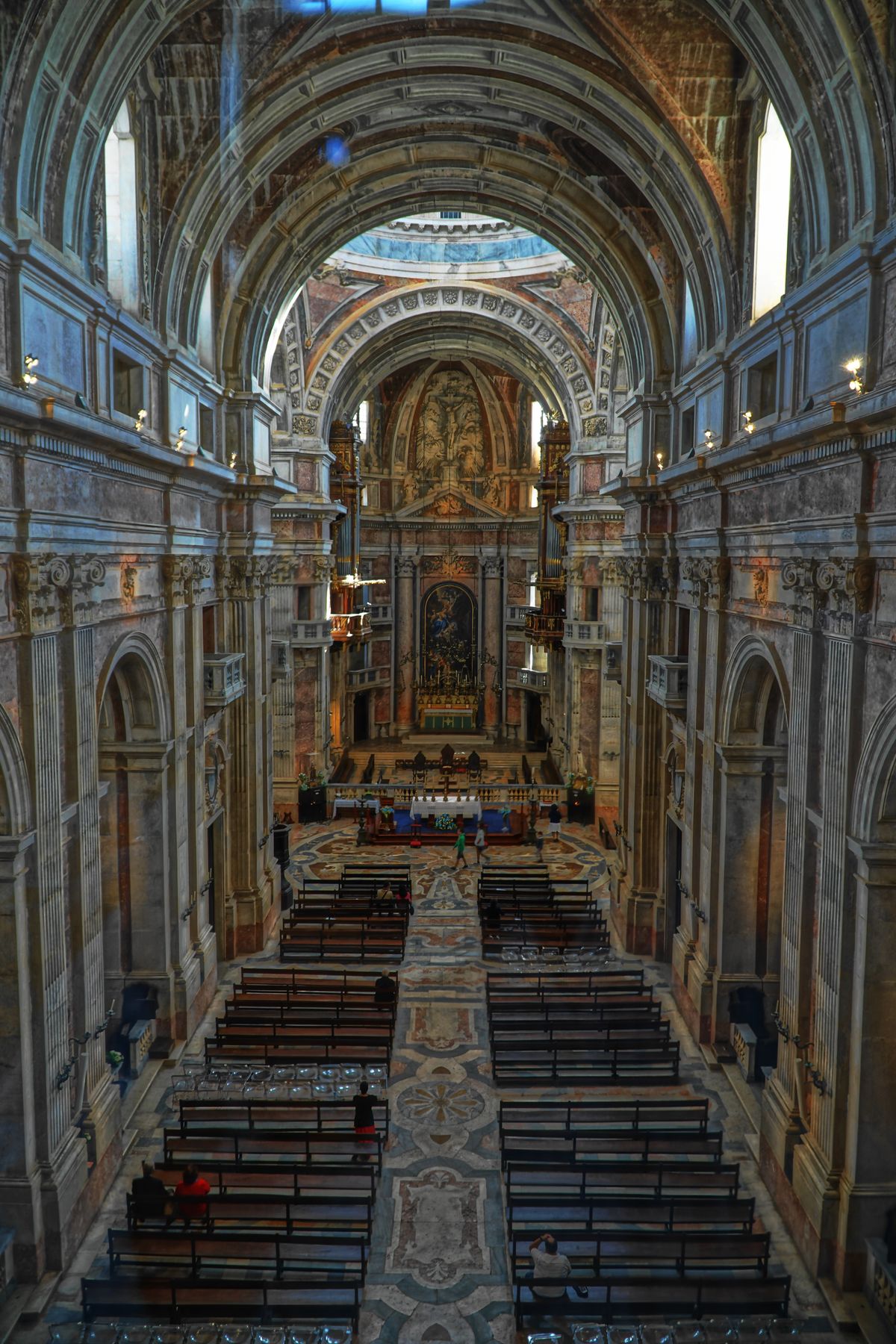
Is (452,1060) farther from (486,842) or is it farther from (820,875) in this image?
(486,842)

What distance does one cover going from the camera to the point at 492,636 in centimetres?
4297

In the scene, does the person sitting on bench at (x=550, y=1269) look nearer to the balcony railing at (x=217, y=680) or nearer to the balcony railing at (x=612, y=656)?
the balcony railing at (x=217, y=680)

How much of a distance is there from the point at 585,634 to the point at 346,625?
338 inches

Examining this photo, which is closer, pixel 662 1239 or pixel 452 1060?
pixel 662 1239

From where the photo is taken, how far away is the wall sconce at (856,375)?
912cm

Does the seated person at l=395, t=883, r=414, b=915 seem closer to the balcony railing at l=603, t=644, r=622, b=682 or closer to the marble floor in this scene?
the marble floor

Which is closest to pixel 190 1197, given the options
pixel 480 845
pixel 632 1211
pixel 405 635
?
pixel 632 1211

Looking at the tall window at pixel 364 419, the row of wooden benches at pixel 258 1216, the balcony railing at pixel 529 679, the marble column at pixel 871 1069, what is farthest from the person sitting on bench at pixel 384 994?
the tall window at pixel 364 419

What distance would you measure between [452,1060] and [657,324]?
46.1 feet

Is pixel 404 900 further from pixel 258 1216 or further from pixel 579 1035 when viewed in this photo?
pixel 258 1216

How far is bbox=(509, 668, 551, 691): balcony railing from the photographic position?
38781 millimetres

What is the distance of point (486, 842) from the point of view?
1075 inches

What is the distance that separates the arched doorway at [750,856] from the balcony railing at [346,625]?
20.0 metres

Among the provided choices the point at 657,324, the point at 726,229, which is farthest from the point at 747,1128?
the point at 657,324
